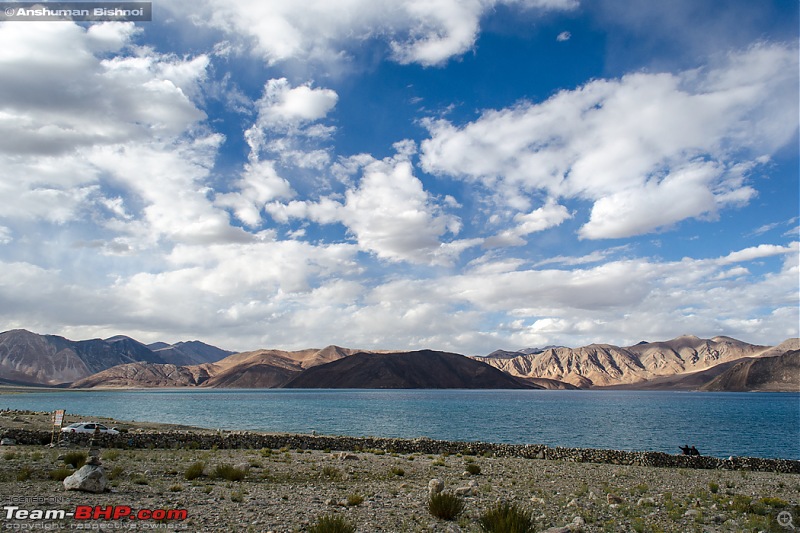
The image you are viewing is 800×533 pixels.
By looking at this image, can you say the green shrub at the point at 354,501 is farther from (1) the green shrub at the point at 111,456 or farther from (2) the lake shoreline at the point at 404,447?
(2) the lake shoreline at the point at 404,447

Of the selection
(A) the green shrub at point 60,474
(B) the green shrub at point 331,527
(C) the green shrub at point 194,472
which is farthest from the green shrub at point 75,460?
→ (B) the green shrub at point 331,527

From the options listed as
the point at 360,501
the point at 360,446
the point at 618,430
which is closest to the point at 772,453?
the point at 618,430

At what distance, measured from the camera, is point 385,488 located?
17.9m

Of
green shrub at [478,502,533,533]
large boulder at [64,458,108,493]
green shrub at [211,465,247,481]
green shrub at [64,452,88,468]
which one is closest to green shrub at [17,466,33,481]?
green shrub at [64,452,88,468]

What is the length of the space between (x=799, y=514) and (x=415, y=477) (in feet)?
43.1

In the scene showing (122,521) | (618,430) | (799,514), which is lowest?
(618,430)

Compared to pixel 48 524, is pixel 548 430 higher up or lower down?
lower down

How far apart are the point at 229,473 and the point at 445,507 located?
9472mm

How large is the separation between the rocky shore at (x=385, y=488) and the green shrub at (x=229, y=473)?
0.05m

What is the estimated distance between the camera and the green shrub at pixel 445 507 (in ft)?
43.8

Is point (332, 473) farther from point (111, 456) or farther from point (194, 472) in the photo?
point (111, 456)

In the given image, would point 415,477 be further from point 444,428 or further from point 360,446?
point 444,428

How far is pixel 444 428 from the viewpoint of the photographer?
201 feet

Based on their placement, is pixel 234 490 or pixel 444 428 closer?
pixel 234 490
